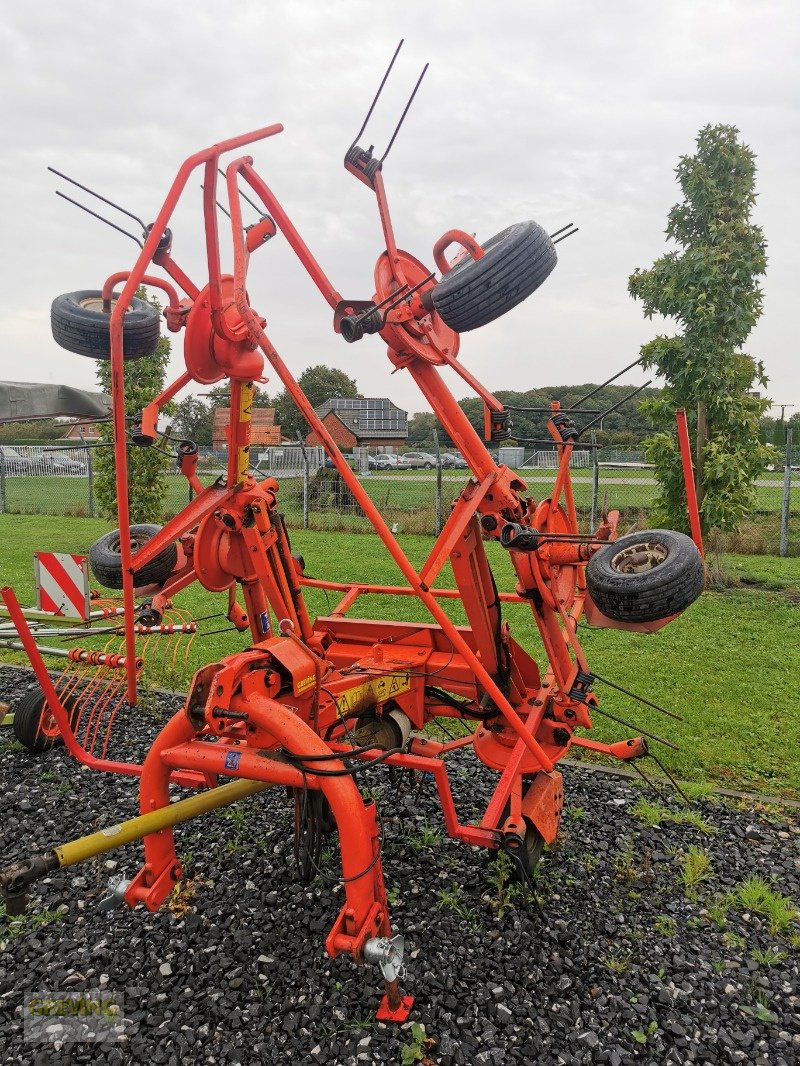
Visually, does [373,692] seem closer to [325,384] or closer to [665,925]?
[665,925]

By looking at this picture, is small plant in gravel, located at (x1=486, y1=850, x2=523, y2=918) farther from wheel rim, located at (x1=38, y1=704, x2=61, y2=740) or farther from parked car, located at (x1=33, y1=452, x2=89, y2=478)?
parked car, located at (x1=33, y1=452, x2=89, y2=478)

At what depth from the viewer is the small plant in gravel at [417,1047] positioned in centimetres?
270

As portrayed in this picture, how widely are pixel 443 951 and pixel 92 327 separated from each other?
3.58m

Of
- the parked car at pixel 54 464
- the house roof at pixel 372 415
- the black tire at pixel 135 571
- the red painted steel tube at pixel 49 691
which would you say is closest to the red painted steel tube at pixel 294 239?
the black tire at pixel 135 571

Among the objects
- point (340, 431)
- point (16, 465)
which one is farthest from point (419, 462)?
point (16, 465)

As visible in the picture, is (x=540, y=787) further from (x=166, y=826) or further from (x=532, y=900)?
(x=166, y=826)

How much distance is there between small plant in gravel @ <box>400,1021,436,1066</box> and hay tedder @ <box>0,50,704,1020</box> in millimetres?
122

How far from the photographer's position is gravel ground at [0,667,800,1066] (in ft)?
9.18

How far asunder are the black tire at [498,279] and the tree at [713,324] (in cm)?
726

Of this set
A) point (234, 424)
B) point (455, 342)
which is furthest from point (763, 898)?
point (234, 424)

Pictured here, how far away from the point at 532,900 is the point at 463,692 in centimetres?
117

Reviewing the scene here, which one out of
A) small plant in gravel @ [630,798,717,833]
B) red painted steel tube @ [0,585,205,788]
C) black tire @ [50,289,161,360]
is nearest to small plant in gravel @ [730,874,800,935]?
small plant in gravel @ [630,798,717,833]

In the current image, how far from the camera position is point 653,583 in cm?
332

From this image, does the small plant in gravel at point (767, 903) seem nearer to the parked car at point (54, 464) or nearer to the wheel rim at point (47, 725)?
the wheel rim at point (47, 725)
